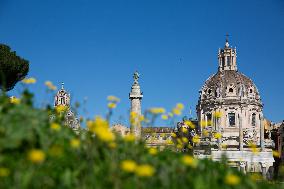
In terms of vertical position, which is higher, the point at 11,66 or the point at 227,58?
the point at 227,58

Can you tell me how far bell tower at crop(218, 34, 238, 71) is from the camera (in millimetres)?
81500

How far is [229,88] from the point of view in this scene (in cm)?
7525

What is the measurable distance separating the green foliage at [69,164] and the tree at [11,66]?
29.3 metres

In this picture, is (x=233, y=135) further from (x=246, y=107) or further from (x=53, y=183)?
(x=53, y=183)

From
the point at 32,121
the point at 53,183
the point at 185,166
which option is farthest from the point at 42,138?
the point at 185,166

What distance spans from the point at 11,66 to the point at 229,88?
47798 mm

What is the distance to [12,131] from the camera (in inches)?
171

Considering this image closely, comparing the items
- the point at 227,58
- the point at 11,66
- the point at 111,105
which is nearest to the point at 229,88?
the point at 227,58

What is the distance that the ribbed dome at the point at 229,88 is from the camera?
245 ft

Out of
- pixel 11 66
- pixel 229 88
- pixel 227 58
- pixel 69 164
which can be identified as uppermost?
pixel 227 58

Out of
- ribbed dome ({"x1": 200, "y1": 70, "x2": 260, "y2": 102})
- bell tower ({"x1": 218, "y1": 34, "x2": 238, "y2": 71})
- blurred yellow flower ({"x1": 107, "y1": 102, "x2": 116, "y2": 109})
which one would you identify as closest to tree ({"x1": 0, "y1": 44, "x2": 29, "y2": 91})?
blurred yellow flower ({"x1": 107, "y1": 102, "x2": 116, "y2": 109})

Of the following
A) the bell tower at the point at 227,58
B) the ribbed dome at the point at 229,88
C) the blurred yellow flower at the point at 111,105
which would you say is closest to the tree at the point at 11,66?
the blurred yellow flower at the point at 111,105

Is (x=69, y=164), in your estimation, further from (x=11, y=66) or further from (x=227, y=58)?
(x=227, y=58)

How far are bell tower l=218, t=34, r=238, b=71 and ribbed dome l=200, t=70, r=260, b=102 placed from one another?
8.13ft
